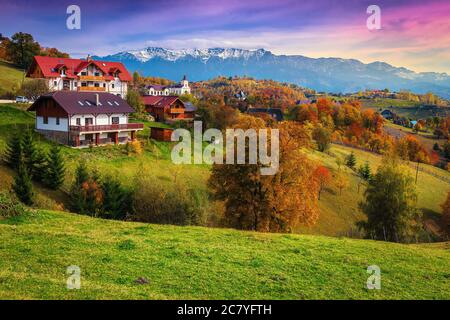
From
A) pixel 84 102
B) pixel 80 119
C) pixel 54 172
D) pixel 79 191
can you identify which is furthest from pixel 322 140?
pixel 79 191

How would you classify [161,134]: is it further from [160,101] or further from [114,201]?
[160,101]

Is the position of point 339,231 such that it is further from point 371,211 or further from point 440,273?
point 440,273

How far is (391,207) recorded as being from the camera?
4734cm

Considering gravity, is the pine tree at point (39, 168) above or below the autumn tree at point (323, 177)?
above

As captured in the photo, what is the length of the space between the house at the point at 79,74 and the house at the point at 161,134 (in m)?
25.5

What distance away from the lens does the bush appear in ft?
77.0

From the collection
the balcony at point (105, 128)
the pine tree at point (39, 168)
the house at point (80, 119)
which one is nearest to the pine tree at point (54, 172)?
the pine tree at point (39, 168)

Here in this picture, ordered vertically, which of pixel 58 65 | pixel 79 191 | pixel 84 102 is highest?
pixel 58 65

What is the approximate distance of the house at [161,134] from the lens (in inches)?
2525

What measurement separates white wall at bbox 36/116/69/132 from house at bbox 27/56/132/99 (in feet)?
74.1

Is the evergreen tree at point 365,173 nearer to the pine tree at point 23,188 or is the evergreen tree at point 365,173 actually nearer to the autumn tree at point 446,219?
the autumn tree at point 446,219

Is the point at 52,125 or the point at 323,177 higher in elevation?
the point at 52,125

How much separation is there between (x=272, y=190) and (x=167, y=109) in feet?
197

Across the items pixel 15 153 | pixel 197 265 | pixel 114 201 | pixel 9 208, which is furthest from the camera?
pixel 15 153
